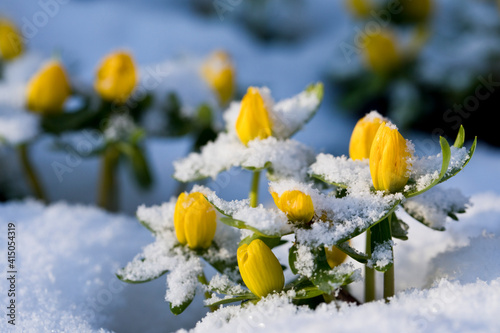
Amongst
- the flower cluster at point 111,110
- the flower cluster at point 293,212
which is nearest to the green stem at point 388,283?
the flower cluster at point 293,212

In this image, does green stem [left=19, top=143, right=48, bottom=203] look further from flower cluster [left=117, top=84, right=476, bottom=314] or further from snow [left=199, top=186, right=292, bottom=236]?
snow [left=199, top=186, right=292, bottom=236]

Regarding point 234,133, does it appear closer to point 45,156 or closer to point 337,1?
point 45,156

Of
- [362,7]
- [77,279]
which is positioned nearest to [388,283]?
[77,279]

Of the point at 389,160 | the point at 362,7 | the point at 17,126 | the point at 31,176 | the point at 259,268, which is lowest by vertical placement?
the point at 31,176

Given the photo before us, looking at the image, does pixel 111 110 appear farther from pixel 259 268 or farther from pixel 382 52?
pixel 382 52

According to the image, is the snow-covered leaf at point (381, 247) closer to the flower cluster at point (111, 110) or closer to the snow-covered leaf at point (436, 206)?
the snow-covered leaf at point (436, 206)

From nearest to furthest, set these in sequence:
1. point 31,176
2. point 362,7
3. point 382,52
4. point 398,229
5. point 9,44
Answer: point 398,229 → point 31,176 → point 9,44 → point 382,52 → point 362,7
